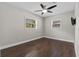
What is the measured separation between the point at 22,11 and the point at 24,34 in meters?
1.37

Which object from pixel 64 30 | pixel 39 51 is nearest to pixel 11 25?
pixel 39 51

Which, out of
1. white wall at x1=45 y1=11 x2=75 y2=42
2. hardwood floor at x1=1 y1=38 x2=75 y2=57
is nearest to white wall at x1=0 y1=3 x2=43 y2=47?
hardwood floor at x1=1 y1=38 x2=75 y2=57

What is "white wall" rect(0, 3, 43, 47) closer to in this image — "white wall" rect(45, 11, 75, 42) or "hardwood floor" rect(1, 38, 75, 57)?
"hardwood floor" rect(1, 38, 75, 57)

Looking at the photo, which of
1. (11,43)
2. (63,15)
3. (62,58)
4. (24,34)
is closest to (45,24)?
(63,15)

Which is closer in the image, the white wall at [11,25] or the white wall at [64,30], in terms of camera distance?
the white wall at [11,25]

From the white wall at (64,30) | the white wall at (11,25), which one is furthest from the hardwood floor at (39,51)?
the white wall at (64,30)

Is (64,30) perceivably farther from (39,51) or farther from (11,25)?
(11,25)

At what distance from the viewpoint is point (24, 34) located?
388 centimetres

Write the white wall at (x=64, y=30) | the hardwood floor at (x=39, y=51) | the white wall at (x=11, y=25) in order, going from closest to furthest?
the hardwood floor at (x=39, y=51) → the white wall at (x=11, y=25) → the white wall at (x=64, y=30)

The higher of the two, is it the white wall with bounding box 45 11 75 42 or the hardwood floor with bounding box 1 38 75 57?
the white wall with bounding box 45 11 75 42

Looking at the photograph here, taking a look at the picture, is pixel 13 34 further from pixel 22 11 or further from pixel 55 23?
pixel 55 23

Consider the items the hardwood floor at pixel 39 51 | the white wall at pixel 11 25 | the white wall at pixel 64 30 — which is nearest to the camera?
the hardwood floor at pixel 39 51

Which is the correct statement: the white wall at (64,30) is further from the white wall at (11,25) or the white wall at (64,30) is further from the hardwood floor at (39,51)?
the white wall at (11,25)

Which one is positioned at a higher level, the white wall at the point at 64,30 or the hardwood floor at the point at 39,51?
the white wall at the point at 64,30
